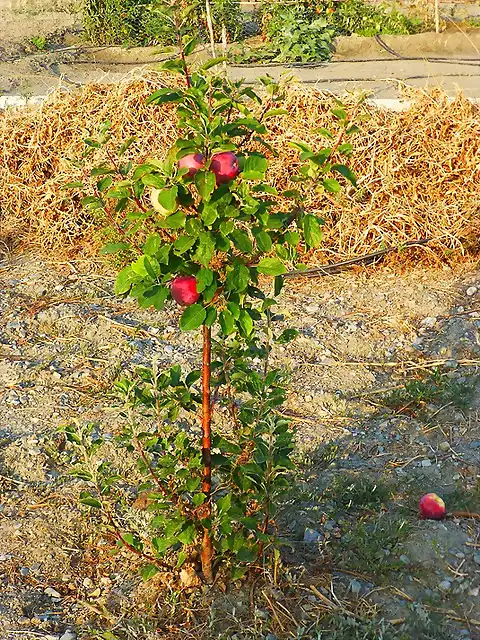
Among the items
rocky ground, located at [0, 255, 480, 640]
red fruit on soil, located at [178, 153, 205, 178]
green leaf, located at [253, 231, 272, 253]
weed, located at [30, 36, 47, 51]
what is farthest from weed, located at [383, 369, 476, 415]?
weed, located at [30, 36, 47, 51]

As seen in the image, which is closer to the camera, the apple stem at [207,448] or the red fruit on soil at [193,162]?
the red fruit on soil at [193,162]

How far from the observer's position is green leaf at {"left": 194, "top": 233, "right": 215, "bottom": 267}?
5.96ft

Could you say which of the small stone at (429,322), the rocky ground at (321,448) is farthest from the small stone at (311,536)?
the small stone at (429,322)

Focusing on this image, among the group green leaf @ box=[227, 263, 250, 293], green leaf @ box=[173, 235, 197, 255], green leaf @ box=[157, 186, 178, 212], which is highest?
green leaf @ box=[157, 186, 178, 212]

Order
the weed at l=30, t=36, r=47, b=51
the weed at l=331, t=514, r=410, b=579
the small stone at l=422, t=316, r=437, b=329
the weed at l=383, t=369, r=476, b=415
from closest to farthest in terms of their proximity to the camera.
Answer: the weed at l=331, t=514, r=410, b=579
the weed at l=383, t=369, r=476, b=415
the small stone at l=422, t=316, r=437, b=329
the weed at l=30, t=36, r=47, b=51

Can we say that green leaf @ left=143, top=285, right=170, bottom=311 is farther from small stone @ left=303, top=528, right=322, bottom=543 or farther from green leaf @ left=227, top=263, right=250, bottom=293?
small stone @ left=303, top=528, right=322, bottom=543

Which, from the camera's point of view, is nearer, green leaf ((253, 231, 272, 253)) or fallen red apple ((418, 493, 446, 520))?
green leaf ((253, 231, 272, 253))

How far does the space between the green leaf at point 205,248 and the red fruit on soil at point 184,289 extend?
0.10 meters

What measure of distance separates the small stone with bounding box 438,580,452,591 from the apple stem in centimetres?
70

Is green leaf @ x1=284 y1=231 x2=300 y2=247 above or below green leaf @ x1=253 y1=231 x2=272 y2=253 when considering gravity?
below

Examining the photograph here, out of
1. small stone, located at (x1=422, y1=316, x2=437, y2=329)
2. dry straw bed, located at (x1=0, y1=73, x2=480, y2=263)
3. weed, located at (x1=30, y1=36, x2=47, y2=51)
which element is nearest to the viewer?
small stone, located at (x1=422, y1=316, x2=437, y2=329)

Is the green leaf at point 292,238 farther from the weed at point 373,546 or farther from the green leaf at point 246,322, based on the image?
the weed at point 373,546

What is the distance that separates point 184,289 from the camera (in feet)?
6.26

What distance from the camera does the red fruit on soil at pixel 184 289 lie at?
191 centimetres
